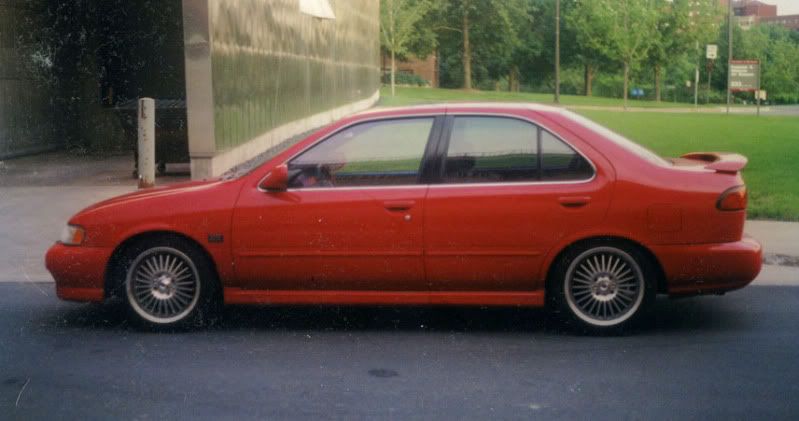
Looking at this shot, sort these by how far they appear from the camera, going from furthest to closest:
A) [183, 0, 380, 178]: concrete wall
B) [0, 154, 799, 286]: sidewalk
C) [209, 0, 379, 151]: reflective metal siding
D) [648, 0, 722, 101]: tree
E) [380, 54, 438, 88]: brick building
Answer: [380, 54, 438, 88]: brick building
[648, 0, 722, 101]: tree
[209, 0, 379, 151]: reflective metal siding
[183, 0, 380, 178]: concrete wall
[0, 154, 799, 286]: sidewalk

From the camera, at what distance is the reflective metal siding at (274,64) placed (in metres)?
15.9

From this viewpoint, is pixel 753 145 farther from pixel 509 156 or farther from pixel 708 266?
pixel 509 156

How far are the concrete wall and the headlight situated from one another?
7.90 m

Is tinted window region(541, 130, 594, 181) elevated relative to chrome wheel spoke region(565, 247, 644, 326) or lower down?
elevated

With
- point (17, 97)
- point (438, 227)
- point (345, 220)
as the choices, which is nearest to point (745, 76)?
point (17, 97)

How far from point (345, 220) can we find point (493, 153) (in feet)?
3.42

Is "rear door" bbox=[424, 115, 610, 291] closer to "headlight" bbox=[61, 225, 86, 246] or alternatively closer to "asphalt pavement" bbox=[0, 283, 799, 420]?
"asphalt pavement" bbox=[0, 283, 799, 420]

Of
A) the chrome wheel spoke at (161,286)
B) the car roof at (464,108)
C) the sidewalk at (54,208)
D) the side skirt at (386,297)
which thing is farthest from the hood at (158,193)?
the sidewalk at (54,208)

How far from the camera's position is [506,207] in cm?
656

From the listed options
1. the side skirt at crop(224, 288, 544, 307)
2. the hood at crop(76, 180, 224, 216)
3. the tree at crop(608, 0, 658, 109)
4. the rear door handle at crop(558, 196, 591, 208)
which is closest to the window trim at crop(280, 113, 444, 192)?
the hood at crop(76, 180, 224, 216)

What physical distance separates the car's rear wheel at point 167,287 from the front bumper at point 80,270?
17 cm

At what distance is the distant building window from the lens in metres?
24.0

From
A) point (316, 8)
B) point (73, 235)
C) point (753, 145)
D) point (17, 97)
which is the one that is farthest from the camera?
point (316, 8)

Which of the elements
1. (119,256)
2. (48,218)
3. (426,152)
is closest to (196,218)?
(119,256)
